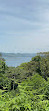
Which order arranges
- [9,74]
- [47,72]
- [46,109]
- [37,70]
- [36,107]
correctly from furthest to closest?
[37,70] → [47,72] → [9,74] → [36,107] → [46,109]

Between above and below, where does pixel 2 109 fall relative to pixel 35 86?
above

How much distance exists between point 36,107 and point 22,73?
28.9ft

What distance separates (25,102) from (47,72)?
1111 cm

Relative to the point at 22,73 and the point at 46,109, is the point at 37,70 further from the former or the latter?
the point at 46,109

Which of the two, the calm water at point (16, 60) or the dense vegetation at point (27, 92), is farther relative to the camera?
the calm water at point (16, 60)

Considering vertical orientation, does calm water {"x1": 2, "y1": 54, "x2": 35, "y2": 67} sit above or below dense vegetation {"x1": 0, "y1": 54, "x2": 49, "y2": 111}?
above

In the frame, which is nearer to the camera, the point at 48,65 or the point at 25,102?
the point at 25,102

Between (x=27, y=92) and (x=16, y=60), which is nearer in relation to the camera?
(x=27, y=92)

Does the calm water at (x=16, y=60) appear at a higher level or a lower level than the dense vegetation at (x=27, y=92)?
higher

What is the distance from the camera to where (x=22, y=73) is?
10.8 metres

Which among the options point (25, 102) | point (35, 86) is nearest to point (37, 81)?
point (35, 86)

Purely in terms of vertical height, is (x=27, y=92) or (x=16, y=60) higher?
(x=16, y=60)

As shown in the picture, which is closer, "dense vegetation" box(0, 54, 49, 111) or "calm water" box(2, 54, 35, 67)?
"dense vegetation" box(0, 54, 49, 111)

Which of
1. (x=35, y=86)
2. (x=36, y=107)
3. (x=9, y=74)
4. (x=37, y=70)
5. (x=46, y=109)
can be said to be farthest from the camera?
(x=37, y=70)
